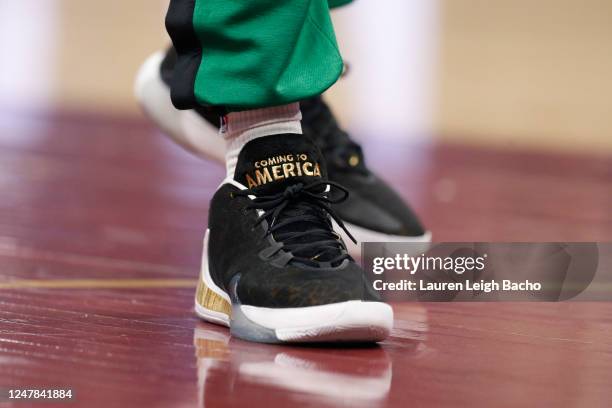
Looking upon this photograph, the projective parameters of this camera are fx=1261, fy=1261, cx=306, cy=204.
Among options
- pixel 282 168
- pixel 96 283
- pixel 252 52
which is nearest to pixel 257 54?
pixel 252 52

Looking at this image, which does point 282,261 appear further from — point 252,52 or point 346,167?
point 346,167

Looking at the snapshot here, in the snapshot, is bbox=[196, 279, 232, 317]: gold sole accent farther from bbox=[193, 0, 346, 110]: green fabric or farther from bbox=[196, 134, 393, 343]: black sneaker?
bbox=[193, 0, 346, 110]: green fabric

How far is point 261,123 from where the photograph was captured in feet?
3.78

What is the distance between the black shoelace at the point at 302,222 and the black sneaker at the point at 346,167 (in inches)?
16.2

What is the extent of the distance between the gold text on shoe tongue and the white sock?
3 cm

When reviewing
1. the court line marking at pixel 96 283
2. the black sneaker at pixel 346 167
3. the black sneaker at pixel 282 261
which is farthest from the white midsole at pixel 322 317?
the black sneaker at pixel 346 167

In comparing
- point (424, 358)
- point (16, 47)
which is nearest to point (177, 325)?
point (424, 358)

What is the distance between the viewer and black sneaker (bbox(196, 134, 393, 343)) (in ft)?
3.39

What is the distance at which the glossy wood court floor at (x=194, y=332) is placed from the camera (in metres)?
0.89

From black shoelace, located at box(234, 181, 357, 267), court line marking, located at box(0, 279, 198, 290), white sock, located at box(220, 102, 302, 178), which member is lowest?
court line marking, located at box(0, 279, 198, 290)

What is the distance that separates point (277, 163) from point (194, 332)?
0.17 m

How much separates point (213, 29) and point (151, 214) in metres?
1.01
